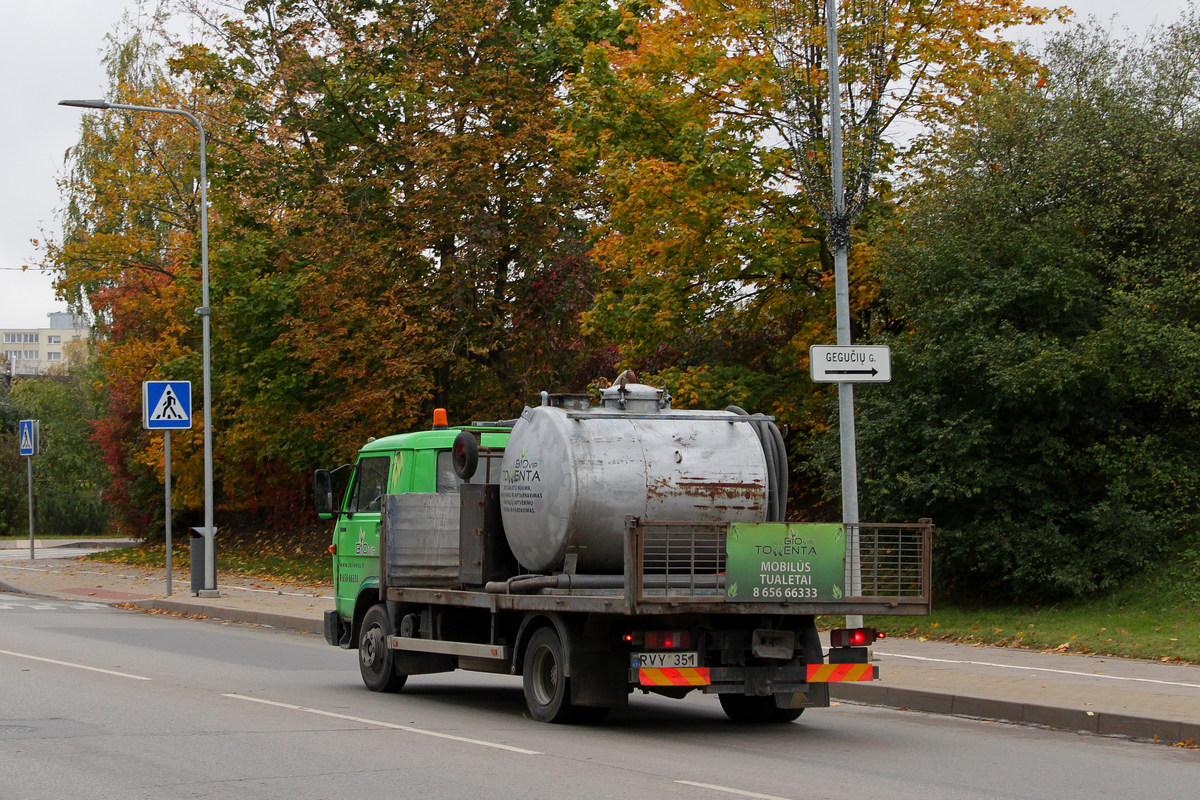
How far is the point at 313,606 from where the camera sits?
2355 cm

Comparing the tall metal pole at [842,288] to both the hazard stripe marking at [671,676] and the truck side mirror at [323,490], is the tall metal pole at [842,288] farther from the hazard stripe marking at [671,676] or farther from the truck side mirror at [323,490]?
the truck side mirror at [323,490]

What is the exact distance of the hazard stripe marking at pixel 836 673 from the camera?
35.7 ft

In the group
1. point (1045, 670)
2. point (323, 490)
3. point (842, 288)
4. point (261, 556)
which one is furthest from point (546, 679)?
point (261, 556)

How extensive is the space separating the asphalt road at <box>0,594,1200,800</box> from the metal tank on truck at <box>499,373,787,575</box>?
5.16 feet

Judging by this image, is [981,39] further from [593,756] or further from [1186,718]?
[593,756]

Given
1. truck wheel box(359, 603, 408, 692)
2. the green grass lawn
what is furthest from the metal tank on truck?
the green grass lawn

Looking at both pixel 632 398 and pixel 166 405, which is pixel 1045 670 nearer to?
pixel 632 398

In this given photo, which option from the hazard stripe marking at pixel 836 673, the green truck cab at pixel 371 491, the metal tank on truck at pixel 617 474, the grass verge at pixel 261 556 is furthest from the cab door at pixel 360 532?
the grass verge at pixel 261 556

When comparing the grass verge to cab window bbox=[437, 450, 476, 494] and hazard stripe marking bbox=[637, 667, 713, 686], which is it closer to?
cab window bbox=[437, 450, 476, 494]

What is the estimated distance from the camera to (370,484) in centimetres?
1441

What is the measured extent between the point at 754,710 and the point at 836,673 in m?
1.19

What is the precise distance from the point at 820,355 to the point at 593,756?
6.43 meters

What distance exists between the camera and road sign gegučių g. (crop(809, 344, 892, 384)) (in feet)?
48.2

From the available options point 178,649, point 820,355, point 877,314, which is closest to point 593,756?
point 820,355
